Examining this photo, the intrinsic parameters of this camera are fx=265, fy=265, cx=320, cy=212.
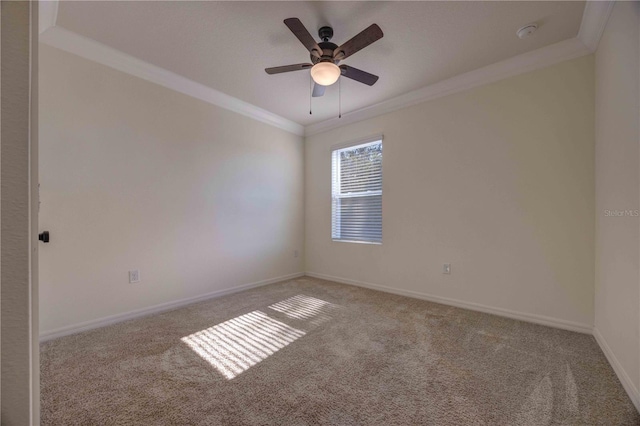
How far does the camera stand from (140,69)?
2.66m

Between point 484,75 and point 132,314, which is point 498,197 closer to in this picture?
point 484,75

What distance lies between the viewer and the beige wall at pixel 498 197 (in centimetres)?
233

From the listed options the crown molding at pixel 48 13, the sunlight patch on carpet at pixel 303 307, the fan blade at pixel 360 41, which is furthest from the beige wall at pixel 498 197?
the crown molding at pixel 48 13

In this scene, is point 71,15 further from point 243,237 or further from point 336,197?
point 336,197

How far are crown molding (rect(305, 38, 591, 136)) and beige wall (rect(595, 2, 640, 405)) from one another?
0.83 feet

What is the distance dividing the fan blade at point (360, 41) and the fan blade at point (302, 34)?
5.9 inches

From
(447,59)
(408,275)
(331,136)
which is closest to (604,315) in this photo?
(408,275)

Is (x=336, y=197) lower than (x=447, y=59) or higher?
lower

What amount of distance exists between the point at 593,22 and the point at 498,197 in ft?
4.88

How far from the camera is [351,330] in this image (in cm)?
237

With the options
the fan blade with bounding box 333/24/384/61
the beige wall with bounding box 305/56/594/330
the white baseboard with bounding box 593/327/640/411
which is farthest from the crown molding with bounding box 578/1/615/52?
the white baseboard with bounding box 593/327/640/411

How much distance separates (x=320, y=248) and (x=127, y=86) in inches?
124

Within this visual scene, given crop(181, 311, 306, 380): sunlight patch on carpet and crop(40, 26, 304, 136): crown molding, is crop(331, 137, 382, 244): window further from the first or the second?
crop(181, 311, 306, 380): sunlight patch on carpet

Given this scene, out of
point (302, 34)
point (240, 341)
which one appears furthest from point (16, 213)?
point (240, 341)
